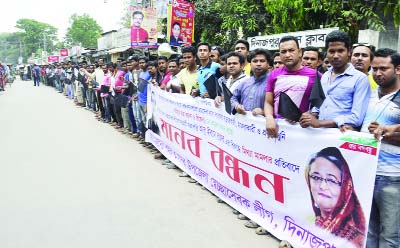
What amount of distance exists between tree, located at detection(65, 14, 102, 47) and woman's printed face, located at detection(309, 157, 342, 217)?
3262 inches

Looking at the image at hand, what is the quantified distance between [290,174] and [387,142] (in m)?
1.02

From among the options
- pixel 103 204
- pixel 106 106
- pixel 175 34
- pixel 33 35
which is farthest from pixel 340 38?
pixel 33 35

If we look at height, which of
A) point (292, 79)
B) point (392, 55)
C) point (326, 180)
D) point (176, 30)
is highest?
point (176, 30)

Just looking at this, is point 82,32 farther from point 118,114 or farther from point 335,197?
point 335,197

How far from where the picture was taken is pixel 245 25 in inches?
430

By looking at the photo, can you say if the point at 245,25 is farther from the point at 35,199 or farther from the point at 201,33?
the point at 35,199

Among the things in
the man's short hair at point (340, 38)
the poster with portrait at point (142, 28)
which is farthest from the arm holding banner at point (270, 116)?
the poster with portrait at point (142, 28)

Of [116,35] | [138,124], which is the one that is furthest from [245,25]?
[116,35]

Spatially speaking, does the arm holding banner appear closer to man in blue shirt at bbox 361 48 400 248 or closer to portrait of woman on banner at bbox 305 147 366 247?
portrait of woman on banner at bbox 305 147 366 247

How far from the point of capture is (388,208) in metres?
2.76

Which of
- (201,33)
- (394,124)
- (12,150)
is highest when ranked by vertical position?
(201,33)

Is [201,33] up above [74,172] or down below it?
above

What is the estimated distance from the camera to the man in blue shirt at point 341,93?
2980 mm

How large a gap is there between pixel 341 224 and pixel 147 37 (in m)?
16.2
